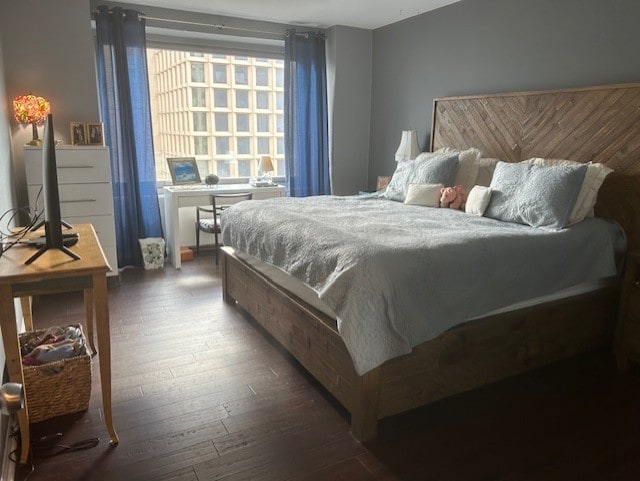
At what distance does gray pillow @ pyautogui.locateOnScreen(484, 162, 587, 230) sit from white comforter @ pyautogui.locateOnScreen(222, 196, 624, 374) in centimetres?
10

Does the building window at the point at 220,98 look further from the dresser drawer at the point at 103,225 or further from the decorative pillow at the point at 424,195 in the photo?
the decorative pillow at the point at 424,195

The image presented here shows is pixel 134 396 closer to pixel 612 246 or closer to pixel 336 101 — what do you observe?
pixel 612 246

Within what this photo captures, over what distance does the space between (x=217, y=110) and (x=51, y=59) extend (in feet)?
5.80

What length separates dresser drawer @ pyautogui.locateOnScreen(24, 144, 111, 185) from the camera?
12.0 ft

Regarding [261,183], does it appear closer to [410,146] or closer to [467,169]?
[410,146]

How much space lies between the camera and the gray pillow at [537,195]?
2.69m

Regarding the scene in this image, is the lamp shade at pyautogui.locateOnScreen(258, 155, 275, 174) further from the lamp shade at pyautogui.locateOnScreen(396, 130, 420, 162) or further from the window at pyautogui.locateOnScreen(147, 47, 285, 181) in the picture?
the lamp shade at pyautogui.locateOnScreen(396, 130, 420, 162)

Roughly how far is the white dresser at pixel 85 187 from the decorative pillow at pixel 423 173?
7.53 feet

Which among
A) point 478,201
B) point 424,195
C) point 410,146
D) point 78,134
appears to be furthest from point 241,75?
point 478,201

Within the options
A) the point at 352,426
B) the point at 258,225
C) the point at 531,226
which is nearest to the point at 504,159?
the point at 531,226

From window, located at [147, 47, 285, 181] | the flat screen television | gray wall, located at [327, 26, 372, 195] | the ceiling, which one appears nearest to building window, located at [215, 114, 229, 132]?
window, located at [147, 47, 285, 181]

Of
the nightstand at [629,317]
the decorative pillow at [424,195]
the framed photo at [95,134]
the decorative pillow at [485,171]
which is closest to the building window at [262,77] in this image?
the framed photo at [95,134]

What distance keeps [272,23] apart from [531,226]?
3.59 metres

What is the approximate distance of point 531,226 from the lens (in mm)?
2754
